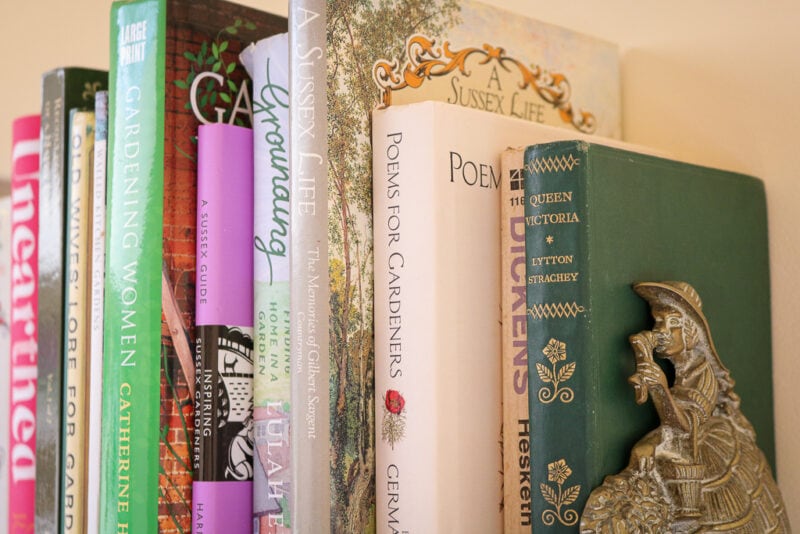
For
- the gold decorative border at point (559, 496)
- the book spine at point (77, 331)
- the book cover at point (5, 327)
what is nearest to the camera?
the gold decorative border at point (559, 496)

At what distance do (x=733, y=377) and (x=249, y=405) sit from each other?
0.34 metres

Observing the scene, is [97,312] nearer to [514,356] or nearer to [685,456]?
[514,356]

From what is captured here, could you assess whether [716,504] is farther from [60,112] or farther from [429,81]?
[60,112]

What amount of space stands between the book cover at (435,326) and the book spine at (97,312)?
20cm

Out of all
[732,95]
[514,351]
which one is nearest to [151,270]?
[514,351]

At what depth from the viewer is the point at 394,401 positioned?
60 cm

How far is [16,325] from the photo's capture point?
78 cm

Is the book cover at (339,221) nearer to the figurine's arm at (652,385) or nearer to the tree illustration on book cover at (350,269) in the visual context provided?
the tree illustration on book cover at (350,269)

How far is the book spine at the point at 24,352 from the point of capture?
0.76m

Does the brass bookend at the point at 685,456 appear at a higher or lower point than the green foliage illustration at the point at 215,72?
lower

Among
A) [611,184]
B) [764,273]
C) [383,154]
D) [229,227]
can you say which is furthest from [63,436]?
[764,273]

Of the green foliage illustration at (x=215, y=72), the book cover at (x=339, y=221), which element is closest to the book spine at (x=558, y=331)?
the book cover at (x=339, y=221)

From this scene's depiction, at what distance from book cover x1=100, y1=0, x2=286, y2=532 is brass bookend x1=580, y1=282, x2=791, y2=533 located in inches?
10.4

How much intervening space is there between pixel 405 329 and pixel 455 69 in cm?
21
